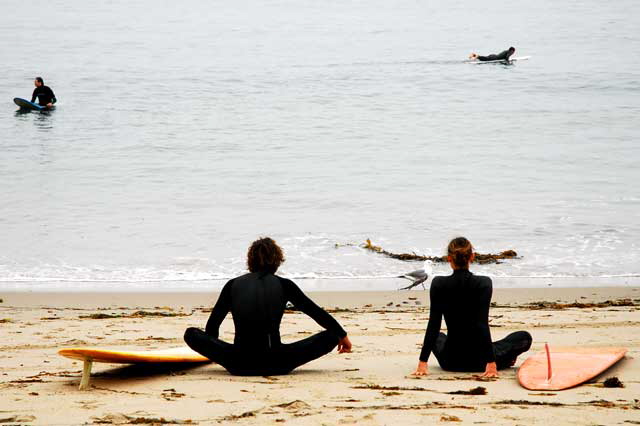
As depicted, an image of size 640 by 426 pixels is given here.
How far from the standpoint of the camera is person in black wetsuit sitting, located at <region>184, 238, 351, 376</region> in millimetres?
5199

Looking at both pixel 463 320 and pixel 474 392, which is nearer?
pixel 474 392

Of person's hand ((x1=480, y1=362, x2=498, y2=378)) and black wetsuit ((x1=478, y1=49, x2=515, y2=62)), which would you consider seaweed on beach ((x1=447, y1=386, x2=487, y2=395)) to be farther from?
black wetsuit ((x1=478, y1=49, x2=515, y2=62))

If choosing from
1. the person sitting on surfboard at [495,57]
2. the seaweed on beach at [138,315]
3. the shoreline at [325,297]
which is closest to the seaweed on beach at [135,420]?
the seaweed on beach at [138,315]

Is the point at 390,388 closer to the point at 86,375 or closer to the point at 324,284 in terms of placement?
the point at 86,375

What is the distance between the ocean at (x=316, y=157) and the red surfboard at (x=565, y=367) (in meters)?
4.61

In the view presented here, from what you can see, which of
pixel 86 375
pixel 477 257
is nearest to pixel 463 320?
pixel 86 375

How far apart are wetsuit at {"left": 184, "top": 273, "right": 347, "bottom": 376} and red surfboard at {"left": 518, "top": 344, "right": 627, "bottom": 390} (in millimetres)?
1184

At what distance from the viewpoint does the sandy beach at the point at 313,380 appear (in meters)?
4.15

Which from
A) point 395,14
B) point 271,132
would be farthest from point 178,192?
point 395,14

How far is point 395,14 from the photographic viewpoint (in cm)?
5616

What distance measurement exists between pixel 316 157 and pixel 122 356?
15226 mm

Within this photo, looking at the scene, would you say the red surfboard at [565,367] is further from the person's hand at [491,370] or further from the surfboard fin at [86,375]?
the surfboard fin at [86,375]

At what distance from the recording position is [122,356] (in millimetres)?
5125

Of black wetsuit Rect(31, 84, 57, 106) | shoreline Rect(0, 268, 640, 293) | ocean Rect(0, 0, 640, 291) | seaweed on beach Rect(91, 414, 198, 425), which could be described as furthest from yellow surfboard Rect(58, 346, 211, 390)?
black wetsuit Rect(31, 84, 57, 106)
